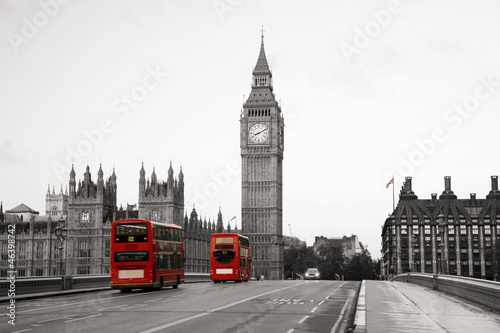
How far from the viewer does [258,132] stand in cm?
14825

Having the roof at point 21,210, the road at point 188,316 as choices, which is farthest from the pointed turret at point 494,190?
the road at point 188,316

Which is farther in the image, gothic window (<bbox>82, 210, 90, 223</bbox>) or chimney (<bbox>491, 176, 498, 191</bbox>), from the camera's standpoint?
chimney (<bbox>491, 176, 498, 191</bbox>)

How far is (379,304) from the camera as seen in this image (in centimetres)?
2631

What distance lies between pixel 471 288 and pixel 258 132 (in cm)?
11954

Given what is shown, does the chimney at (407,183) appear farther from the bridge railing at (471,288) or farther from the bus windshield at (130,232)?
the bus windshield at (130,232)

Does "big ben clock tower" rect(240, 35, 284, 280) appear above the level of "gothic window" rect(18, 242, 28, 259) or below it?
above

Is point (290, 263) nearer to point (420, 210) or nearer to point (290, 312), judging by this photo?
point (420, 210)

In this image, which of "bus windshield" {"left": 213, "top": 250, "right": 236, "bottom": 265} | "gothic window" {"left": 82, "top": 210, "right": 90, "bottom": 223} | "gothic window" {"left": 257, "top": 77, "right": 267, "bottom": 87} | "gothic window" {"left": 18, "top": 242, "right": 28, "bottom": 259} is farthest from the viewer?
"gothic window" {"left": 257, "top": 77, "right": 267, "bottom": 87}

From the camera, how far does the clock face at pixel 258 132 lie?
14800 cm

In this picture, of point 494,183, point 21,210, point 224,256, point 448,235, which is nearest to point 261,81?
point 448,235

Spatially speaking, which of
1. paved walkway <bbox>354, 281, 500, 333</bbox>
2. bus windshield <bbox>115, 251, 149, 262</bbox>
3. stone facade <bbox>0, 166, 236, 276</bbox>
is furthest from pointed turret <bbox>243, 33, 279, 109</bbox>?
paved walkway <bbox>354, 281, 500, 333</bbox>

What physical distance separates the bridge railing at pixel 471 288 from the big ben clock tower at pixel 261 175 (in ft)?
319

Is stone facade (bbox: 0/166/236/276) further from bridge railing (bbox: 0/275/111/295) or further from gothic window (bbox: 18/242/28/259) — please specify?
bridge railing (bbox: 0/275/111/295)

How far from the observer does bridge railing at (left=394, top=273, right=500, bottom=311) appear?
24.8m
